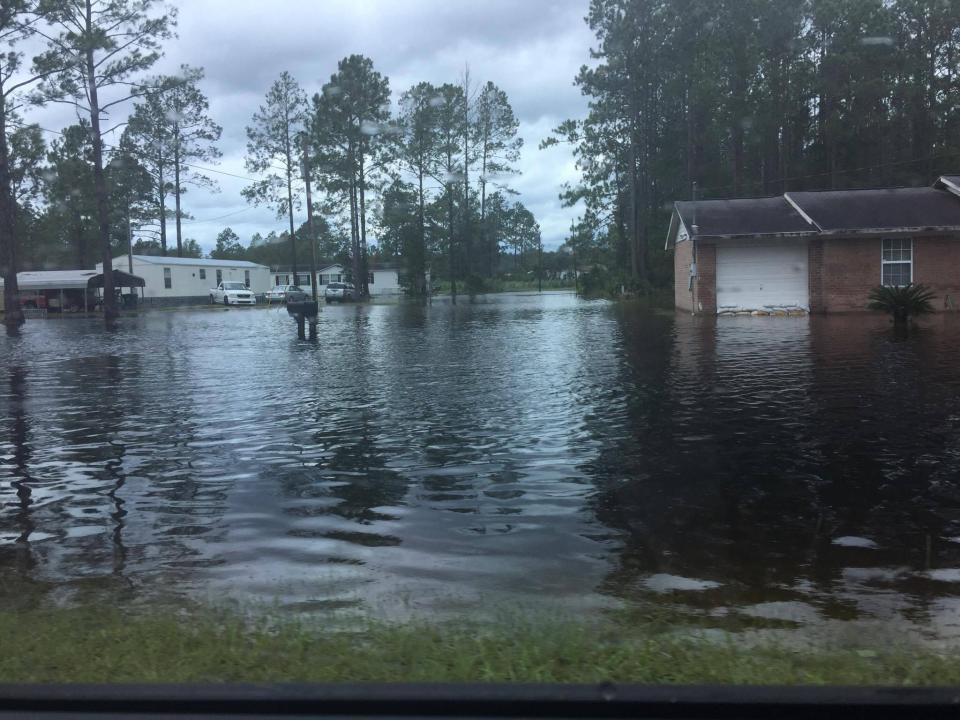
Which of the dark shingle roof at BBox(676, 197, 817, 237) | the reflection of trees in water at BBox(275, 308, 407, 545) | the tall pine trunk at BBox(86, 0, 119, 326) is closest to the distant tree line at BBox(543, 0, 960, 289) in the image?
the dark shingle roof at BBox(676, 197, 817, 237)

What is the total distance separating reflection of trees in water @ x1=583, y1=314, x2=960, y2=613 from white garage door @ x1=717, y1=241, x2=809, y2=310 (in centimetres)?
1594

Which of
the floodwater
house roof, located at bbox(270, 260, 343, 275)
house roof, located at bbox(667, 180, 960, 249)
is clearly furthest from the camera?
house roof, located at bbox(270, 260, 343, 275)

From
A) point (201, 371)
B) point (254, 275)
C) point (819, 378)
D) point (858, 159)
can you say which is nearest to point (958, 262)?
point (819, 378)

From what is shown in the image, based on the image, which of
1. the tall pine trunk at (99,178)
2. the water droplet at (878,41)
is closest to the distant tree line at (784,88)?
the water droplet at (878,41)

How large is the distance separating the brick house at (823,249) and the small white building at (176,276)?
44.8m

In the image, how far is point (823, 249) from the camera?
101 ft

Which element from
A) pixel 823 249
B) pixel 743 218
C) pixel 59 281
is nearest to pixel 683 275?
pixel 743 218

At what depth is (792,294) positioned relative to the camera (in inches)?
1258

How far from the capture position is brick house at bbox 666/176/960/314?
29.9 meters

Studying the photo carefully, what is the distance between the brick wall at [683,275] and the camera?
3489 cm

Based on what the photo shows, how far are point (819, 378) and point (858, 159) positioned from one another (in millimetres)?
47914

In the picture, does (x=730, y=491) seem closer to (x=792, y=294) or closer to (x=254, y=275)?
(x=792, y=294)

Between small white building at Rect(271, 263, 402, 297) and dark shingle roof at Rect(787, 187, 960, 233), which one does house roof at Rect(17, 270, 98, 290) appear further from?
dark shingle roof at Rect(787, 187, 960, 233)

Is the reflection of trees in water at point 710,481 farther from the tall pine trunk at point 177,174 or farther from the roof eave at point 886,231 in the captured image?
the tall pine trunk at point 177,174
